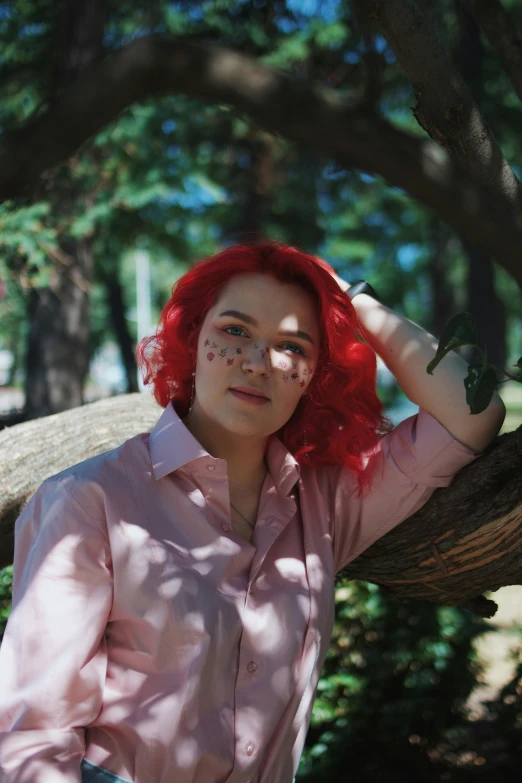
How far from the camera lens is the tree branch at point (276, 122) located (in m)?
1.67

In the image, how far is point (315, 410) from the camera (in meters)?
2.46

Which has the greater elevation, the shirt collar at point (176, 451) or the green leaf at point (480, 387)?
the green leaf at point (480, 387)

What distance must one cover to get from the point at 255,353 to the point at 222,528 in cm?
44

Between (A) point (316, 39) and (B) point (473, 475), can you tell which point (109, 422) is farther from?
(A) point (316, 39)

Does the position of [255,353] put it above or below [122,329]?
above

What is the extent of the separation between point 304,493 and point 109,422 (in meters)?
1.33

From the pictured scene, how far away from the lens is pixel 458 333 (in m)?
1.96

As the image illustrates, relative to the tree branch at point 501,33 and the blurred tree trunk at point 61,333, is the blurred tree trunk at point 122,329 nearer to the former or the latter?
the blurred tree trunk at point 61,333

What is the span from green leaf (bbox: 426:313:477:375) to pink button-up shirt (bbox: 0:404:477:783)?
61cm

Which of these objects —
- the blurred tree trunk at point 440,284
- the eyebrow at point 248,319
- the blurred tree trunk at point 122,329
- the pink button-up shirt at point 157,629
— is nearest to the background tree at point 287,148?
the eyebrow at point 248,319

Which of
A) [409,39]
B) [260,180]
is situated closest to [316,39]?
[260,180]

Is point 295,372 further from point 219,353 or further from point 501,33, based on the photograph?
point 501,33

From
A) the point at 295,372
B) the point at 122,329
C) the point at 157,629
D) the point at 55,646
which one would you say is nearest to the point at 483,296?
the point at 122,329

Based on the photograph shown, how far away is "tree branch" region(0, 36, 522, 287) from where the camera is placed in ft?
5.47
